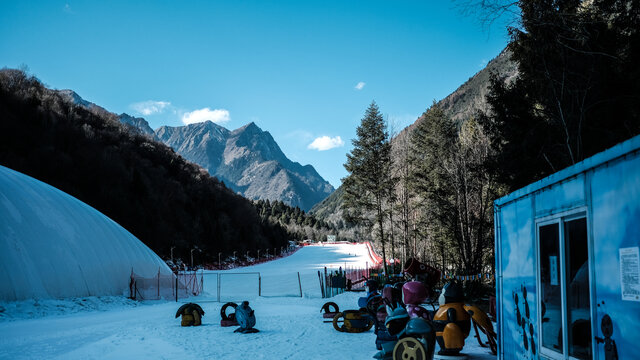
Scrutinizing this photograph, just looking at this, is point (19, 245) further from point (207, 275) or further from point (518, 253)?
point (207, 275)

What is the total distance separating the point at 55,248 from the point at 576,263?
1943 centimetres

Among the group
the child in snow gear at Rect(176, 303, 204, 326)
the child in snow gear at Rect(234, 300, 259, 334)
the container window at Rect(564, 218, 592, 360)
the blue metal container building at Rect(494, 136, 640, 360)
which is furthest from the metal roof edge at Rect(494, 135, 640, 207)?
the child in snow gear at Rect(176, 303, 204, 326)

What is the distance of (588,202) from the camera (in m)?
4.01

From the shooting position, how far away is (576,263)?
13.9ft

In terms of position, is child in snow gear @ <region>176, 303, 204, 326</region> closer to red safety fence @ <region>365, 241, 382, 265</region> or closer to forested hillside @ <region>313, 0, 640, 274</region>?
forested hillside @ <region>313, 0, 640, 274</region>

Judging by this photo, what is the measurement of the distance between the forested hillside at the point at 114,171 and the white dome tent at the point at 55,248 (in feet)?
68.1

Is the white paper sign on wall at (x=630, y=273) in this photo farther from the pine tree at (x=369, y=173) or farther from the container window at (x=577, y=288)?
the pine tree at (x=369, y=173)

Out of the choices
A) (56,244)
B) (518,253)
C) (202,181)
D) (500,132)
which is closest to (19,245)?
(56,244)

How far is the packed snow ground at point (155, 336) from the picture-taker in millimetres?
Result: 8876

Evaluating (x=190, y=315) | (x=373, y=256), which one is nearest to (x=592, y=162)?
(x=190, y=315)

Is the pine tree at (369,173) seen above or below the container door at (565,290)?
above

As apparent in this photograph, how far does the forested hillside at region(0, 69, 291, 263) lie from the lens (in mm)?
40656

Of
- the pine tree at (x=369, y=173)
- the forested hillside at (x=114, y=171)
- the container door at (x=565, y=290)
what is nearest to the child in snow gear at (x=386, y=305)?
the container door at (x=565, y=290)

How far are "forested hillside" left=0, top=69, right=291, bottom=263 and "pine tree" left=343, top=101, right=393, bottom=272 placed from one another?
23.4 metres
